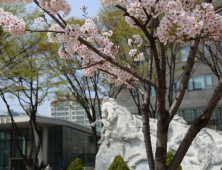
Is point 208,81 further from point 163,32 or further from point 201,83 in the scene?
point 163,32

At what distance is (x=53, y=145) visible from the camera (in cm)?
2823

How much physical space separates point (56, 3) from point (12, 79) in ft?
47.1

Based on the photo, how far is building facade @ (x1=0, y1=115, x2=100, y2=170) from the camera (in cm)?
2758

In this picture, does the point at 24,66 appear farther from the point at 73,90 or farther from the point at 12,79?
the point at 73,90

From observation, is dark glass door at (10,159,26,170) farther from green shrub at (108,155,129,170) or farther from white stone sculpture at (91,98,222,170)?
green shrub at (108,155,129,170)

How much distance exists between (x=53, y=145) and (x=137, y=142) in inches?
675

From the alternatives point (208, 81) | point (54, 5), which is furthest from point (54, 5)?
point (208, 81)

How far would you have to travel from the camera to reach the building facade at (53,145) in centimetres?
2758

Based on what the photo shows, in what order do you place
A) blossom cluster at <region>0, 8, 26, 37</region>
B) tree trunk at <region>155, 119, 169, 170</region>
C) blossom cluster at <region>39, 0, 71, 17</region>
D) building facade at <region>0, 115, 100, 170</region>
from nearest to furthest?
1. blossom cluster at <region>39, 0, 71, 17</region>
2. tree trunk at <region>155, 119, 169, 170</region>
3. blossom cluster at <region>0, 8, 26, 37</region>
4. building facade at <region>0, 115, 100, 170</region>

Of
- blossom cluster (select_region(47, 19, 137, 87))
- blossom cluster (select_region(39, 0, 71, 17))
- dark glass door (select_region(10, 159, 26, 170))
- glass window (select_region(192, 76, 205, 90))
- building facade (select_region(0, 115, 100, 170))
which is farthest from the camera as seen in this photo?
dark glass door (select_region(10, 159, 26, 170))

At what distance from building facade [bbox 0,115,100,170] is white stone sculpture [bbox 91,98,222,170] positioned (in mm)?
14154

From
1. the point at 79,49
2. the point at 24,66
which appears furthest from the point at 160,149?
the point at 24,66

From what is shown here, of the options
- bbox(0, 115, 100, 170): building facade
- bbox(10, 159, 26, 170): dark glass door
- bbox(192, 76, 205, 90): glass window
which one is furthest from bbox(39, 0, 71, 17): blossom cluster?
bbox(10, 159, 26, 170): dark glass door

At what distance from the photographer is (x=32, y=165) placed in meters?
18.5
